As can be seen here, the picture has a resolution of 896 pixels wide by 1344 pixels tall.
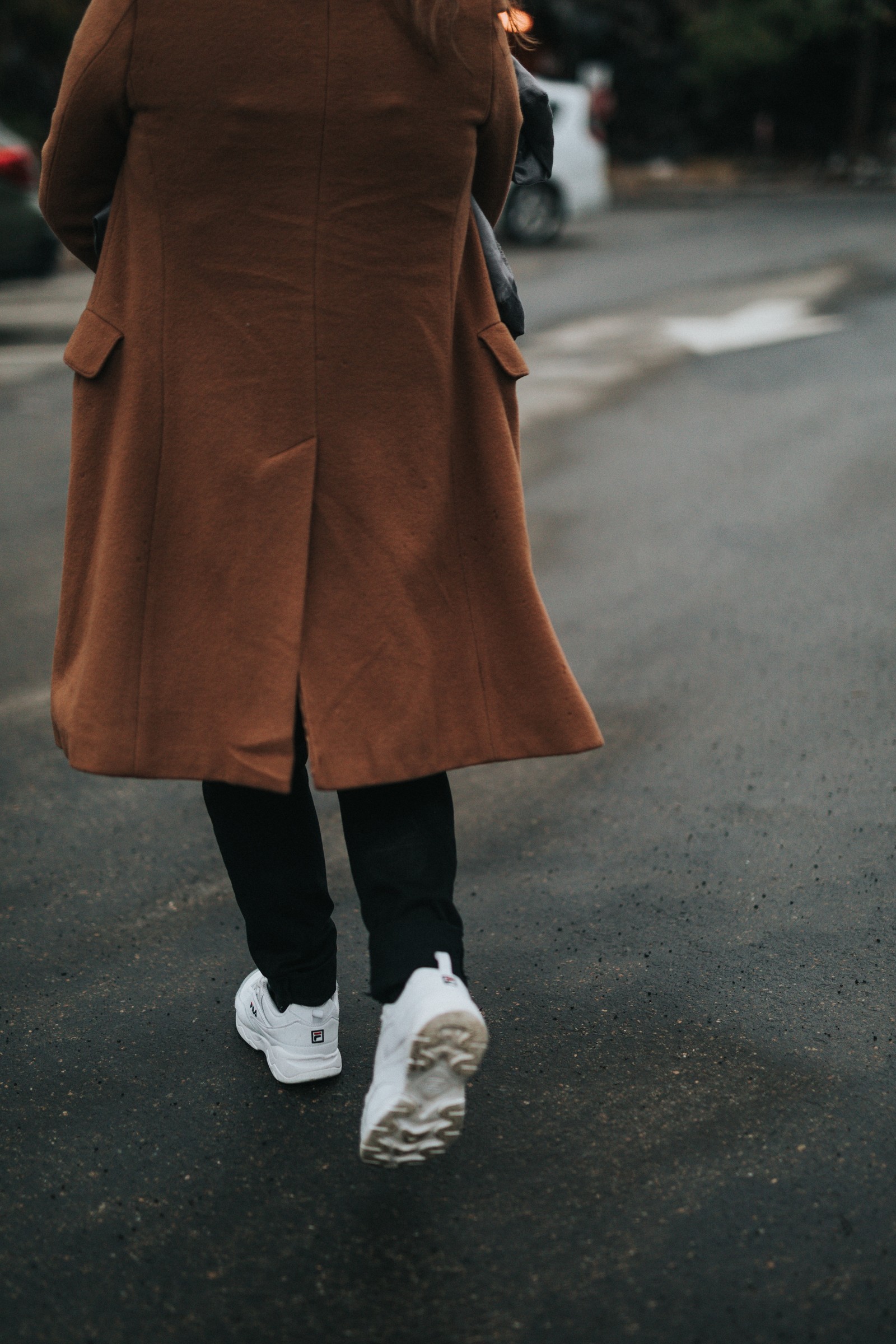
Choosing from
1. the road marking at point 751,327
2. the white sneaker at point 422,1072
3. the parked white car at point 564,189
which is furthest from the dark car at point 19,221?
the white sneaker at point 422,1072

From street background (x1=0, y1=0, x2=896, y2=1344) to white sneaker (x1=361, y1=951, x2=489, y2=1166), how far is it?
21 cm

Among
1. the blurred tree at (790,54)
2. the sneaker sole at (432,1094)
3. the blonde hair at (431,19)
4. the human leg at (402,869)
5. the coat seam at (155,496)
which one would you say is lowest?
the blurred tree at (790,54)

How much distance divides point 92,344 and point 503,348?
621mm

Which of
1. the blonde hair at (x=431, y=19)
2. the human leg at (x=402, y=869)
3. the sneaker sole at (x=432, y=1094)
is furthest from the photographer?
the human leg at (x=402, y=869)

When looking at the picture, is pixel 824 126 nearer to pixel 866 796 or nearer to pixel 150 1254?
pixel 866 796

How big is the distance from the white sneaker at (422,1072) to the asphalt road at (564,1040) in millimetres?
207

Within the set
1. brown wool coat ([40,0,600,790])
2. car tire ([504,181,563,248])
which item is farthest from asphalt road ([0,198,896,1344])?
car tire ([504,181,563,248])

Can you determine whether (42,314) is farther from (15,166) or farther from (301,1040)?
(301,1040)

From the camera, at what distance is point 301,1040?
100 inches

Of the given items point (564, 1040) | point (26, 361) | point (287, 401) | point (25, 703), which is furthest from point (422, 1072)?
point (26, 361)

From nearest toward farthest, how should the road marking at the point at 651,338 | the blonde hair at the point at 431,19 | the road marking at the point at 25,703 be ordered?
the blonde hair at the point at 431,19 → the road marking at the point at 25,703 → the road marking at the point at 651,338

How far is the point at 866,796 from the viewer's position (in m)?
3.73

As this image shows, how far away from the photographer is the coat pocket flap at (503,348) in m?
2.21

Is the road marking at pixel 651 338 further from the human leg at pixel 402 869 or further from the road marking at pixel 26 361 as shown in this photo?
the human leg at pixel 402 869
